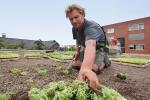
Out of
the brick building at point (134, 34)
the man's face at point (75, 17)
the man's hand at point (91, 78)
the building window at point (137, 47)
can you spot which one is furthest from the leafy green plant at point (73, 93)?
the building window at point (137, 47)

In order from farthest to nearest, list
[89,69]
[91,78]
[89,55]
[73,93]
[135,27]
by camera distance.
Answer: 1. [135,27]
2. [89,55]
3. [89,69]
4. [91,78]
5. [73,93]

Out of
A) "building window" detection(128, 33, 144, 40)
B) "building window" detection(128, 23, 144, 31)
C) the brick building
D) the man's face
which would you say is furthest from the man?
"building window" detection(128, 23, 144, 31)

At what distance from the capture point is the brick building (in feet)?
170

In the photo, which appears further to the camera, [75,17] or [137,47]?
[137,47]

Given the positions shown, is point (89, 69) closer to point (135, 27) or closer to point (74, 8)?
point (74, 8)

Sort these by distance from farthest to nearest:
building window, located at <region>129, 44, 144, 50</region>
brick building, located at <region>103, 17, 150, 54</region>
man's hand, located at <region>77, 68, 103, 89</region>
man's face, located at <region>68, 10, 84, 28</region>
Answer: building window, located at <region>129, 44, 144, 50</region>
brick building, located at <region>103, 17, 150, 54</region>
man's face, located at <region>68, 10, 84, 28</region>
man's hand, located at <region>77, 68, 103, 89</region>

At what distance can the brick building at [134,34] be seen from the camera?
51.9 metres

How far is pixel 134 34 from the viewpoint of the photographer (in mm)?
55594

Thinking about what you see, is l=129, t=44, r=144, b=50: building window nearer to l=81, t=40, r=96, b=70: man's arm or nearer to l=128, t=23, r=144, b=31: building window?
l=128, t=23, r=144, b=31: building window

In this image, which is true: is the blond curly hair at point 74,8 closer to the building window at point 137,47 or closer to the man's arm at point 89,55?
the man's arm at point 89,55

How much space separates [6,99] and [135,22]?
53522 mm

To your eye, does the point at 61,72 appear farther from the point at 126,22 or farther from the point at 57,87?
the point at 126,22

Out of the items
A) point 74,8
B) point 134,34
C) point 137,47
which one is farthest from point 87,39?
point 134,34

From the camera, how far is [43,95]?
222cm
